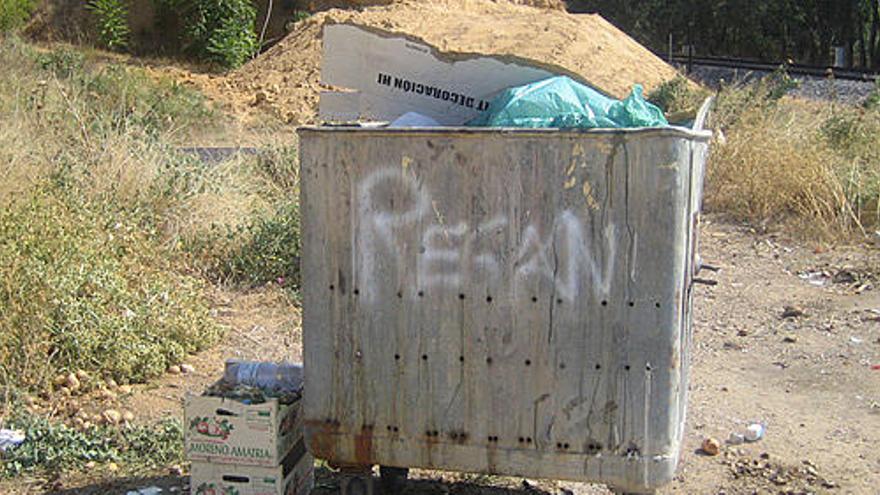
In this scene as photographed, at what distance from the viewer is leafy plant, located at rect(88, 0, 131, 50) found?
23.4 m

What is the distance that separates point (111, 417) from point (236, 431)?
125 cm

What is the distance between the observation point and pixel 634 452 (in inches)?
134

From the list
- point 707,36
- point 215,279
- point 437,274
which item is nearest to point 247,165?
point 215,279

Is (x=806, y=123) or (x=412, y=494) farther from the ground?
(x=806, y=123)

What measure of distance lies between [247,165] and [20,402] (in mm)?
4143

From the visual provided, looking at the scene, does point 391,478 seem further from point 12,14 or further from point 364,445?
point 12,14

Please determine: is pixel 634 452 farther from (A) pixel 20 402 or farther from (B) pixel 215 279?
(B) pixel 215 279

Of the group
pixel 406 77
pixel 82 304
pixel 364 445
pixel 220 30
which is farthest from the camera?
pixel 220 30

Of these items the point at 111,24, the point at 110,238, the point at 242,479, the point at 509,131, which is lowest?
the point at 242,479

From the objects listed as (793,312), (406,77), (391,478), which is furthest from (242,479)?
(793,312)

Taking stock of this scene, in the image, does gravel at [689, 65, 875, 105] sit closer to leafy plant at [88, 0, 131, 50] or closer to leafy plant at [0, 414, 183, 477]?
leafy plant at [88, 0, 131, 50]

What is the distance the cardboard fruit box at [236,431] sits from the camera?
3742 mm

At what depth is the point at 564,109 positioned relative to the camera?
394 cm

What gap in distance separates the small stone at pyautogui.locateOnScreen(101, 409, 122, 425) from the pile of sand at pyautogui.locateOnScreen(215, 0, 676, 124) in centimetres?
1220
